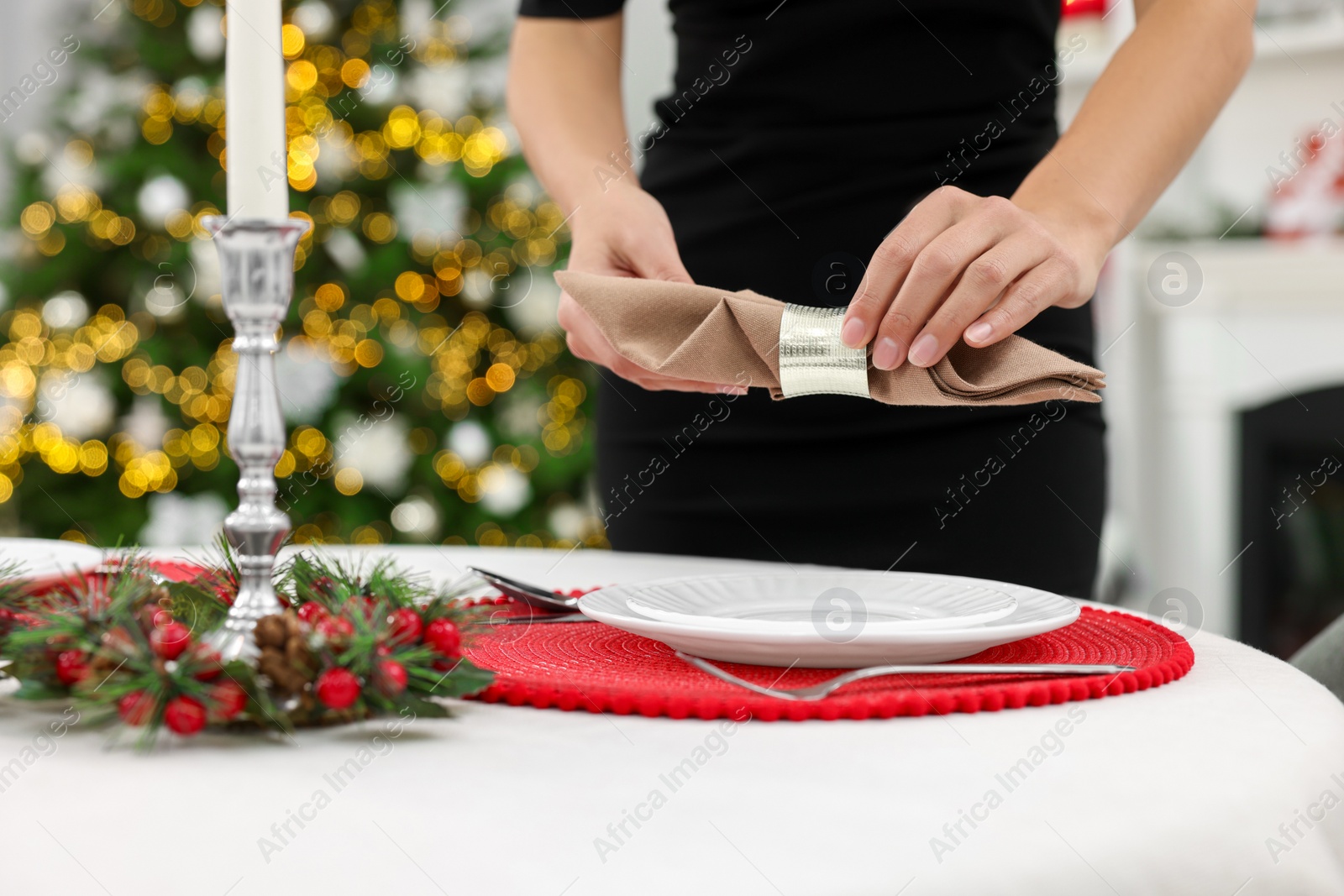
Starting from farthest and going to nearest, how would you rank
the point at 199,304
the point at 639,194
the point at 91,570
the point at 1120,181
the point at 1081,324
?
the point at 199,304
the point at 1081,324
the point at 639,194
the point at 1120,181
the point at 91,570

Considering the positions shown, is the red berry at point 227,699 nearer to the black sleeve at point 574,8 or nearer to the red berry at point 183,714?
the red berry at point 183,714

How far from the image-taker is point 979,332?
677 millimetres

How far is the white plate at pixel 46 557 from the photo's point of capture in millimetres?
598

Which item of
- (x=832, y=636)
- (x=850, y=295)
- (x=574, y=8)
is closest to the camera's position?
(x=832, y=636)

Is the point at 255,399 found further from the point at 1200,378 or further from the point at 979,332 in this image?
the point at 1200,378

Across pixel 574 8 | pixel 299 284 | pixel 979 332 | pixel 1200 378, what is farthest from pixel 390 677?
pixel 1200 378

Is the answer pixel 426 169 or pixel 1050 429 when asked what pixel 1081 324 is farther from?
pixel 426 169

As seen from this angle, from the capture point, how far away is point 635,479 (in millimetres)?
1206

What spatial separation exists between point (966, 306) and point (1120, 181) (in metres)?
0.26

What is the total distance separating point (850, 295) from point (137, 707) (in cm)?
84

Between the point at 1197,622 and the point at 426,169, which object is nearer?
the point at 426,169

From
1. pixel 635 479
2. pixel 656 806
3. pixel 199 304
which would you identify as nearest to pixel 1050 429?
pixel 635 479

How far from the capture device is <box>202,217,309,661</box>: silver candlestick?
0.48 metres

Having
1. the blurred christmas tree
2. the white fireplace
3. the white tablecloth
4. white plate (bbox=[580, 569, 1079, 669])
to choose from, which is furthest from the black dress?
the white fireplace
